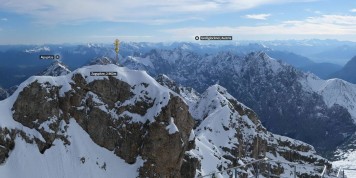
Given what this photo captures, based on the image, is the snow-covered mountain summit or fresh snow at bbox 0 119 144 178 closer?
fresh snow at bbox 0 119 144 178

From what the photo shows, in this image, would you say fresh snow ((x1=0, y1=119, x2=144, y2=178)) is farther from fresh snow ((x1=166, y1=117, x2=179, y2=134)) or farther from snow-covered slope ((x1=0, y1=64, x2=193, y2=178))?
fresh snow ((x1=166, y1=117, x2=179, y2=134))

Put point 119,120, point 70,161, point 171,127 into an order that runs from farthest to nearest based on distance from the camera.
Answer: point 119,120 < point 171,127 < point 70,161

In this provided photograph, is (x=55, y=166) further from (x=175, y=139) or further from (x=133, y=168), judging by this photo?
(x=175, y=139)

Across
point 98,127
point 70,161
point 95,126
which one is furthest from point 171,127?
point 70,161

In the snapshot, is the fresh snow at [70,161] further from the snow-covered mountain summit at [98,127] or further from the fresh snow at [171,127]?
the fresh snow at [171,127]

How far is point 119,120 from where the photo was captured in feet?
461

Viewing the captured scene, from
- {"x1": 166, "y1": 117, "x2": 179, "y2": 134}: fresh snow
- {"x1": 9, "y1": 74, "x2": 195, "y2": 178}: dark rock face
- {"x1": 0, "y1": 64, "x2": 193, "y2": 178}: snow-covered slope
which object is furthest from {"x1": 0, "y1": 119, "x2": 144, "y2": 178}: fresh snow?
{"x1": 166, "y1": 117, "x2": 179, "y2": 134}: fresh snow

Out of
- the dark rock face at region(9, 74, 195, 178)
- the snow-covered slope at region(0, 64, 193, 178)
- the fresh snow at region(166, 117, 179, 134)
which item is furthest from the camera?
the fresh snow at region(166, 117, 179, 134)

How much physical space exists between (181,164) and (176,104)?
66.3 ft

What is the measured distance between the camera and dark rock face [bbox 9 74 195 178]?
435ft

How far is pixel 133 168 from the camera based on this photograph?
443 feet

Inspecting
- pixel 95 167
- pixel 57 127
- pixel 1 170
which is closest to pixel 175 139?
pixel 95 167

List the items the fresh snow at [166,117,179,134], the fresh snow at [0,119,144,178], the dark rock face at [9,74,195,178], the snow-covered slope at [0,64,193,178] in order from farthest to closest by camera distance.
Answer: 1. the fresh snow at [166,117,179,134]
2. the dark rock face at [9,74,195,178]
3. the snow-covered slope at [0,64,193,178]
4. the fresh snow at [0,119,144,178]

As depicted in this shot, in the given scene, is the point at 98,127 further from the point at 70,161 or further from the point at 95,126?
the point at 70,161
